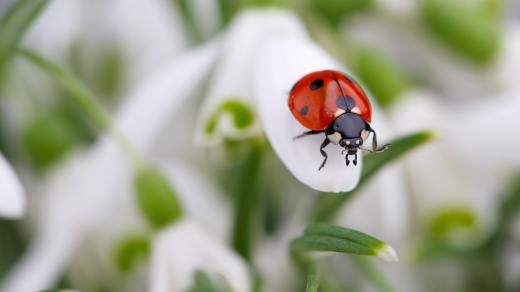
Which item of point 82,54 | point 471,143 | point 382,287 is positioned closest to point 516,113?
point 471,143

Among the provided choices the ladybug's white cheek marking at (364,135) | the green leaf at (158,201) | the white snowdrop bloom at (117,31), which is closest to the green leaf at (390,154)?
the ladybug's white cheek marking at (364,135)

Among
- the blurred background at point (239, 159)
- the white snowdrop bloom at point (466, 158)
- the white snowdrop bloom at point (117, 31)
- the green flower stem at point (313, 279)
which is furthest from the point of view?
the white snowdrop bloom at point (117, 31)

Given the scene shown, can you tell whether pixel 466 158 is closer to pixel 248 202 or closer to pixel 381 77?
pixel 381 77

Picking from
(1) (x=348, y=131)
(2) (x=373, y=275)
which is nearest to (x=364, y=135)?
(1) (x=348, y=131)

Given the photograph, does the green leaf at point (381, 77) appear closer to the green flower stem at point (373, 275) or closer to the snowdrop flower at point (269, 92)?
the snowdrop flower at point (269, 92)

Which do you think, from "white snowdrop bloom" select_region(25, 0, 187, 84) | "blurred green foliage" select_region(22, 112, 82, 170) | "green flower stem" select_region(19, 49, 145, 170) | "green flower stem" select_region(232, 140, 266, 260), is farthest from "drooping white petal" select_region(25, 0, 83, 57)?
"green flower stem" select_region(232, 140, 266, 260)

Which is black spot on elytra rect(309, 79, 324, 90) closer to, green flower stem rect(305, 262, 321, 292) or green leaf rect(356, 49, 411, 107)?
green flower stem rect(305, 262, 321, 292)
